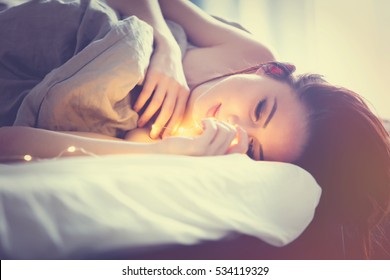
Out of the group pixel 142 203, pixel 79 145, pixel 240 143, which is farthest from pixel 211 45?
pixel 142 203

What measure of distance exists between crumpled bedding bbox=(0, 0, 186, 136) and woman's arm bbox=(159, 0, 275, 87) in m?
0.19

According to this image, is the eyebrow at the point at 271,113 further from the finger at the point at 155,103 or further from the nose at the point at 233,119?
the finger at the point at 155,103

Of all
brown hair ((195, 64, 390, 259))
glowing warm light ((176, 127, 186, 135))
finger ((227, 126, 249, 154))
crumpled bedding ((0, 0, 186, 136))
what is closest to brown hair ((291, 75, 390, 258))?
brown hair ((195, 64, 390, 259))

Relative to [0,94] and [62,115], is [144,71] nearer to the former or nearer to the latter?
[62,115]

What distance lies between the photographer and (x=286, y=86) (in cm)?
80

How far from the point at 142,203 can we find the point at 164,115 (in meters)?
0.39

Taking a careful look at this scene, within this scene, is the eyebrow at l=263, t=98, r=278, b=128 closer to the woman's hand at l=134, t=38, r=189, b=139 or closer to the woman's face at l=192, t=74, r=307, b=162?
the woman's face at l=192, t=74, r=307, b=162

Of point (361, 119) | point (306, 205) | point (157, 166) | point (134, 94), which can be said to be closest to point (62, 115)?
point (134, 94)

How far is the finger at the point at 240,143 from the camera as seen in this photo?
0.66 meters

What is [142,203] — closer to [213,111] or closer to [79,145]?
[79,145]

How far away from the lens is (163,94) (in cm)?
76

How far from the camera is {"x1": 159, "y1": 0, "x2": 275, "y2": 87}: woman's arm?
918 millimetres

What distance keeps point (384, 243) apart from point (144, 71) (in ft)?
1.67

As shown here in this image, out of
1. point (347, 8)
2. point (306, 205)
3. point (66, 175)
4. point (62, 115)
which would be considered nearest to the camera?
point (66, 175)
